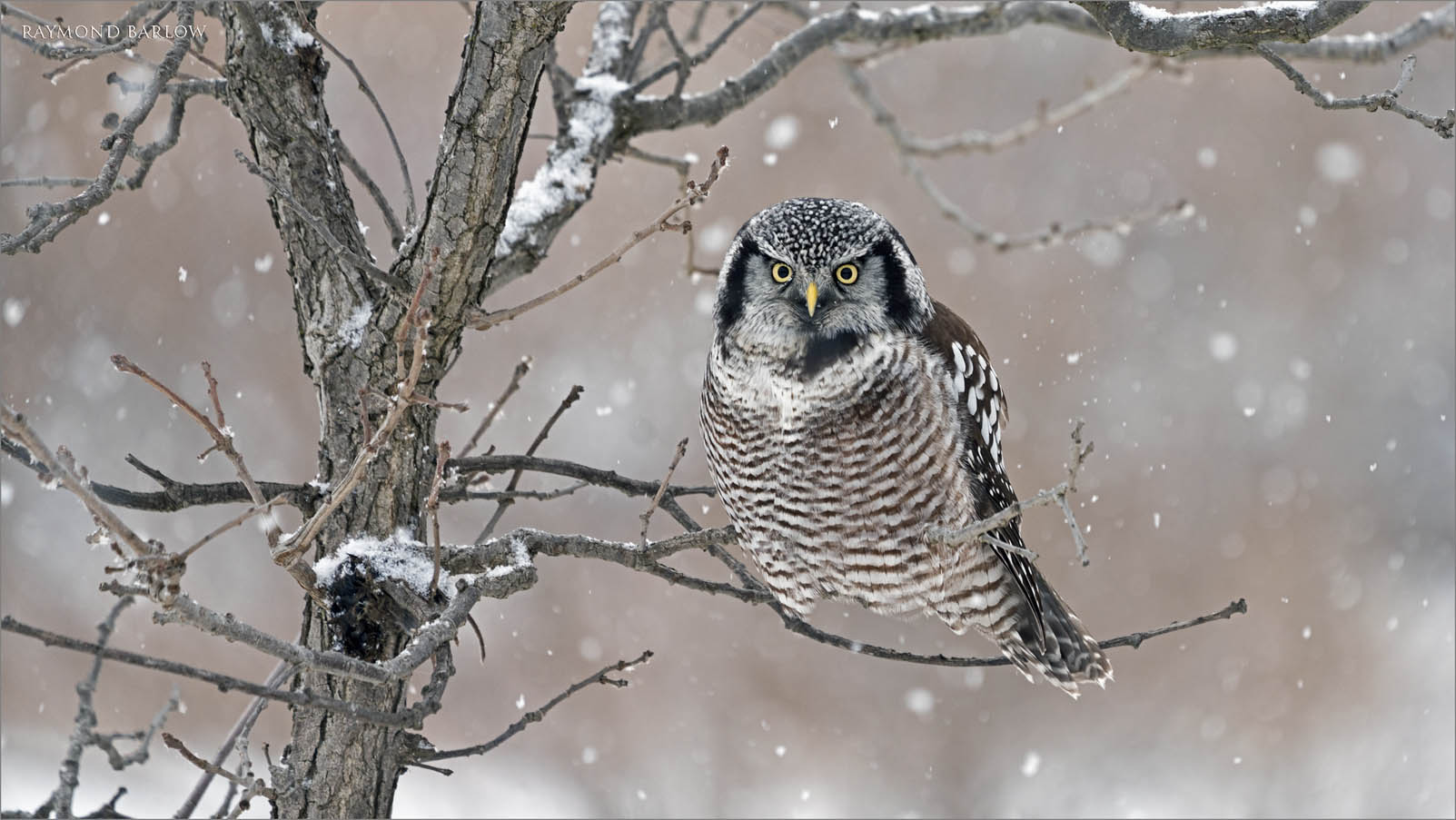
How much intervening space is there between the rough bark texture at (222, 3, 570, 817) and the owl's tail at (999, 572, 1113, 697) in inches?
57.4

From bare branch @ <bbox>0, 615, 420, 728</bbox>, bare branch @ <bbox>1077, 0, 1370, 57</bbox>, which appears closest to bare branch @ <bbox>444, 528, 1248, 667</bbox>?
bare branch @ <bbox>0, 615, 420, 728</bbox>

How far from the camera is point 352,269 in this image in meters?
2.28

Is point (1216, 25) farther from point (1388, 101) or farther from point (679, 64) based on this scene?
point (679, 64)

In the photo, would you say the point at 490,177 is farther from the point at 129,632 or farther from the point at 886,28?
the point at 129,632

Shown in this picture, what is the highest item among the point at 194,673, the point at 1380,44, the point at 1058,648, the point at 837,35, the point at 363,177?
the point at 837,35

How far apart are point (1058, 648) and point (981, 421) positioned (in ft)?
2.04

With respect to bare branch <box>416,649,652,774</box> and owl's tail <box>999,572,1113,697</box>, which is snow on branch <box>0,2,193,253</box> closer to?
bare branch <box>416,649,652,774</box>

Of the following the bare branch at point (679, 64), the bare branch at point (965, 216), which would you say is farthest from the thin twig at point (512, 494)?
the bare branch at point (965, 216)

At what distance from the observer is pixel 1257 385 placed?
771 centimetres

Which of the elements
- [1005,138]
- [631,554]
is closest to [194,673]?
[631,554]

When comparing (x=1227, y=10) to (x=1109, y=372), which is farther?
(x=1109, y=372)

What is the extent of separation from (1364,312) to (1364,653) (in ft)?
7.66

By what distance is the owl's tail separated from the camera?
9.09 ft

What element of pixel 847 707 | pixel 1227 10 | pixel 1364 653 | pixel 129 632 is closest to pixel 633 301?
pixel 847 707
